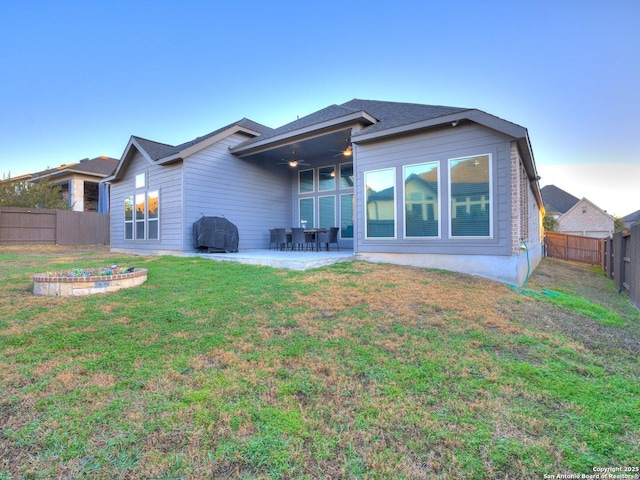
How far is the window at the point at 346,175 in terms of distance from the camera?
10.8 m

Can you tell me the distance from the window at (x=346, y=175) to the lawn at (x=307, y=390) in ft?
23.5

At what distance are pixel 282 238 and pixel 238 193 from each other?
7.16 ft

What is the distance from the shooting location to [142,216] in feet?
35.3

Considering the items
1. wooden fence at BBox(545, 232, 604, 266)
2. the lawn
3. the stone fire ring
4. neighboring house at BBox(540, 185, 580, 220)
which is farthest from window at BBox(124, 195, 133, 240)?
neighboring house at BBox(540, 185, 580, 220)

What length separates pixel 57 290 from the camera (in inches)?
171

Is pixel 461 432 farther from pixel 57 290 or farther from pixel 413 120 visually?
pixel 413 120

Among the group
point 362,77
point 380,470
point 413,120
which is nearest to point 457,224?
point 413,120

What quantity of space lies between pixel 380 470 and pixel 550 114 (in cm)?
1426

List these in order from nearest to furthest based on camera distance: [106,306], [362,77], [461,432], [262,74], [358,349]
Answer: [461,432] → [358,349] → [106,306] → [262,74] → [362,77]

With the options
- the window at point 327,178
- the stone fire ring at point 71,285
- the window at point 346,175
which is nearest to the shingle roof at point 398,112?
the window at point 346,175

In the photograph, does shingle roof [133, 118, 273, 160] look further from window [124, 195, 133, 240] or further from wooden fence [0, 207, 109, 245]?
wooden fence [0, 207, 109, 245]

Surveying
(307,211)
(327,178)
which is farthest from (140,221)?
(327,178)

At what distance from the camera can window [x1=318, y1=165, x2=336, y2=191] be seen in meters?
11.1

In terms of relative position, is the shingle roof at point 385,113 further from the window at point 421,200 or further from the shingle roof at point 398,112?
the window at point 421,200
